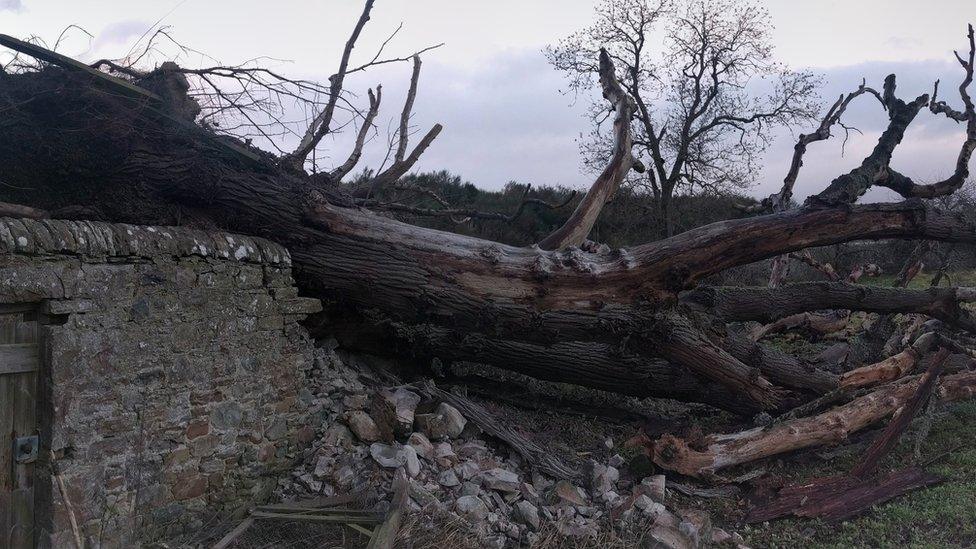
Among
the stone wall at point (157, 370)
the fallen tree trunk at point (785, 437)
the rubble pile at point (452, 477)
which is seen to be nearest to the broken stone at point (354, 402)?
the rubble pile at point (452, 477)

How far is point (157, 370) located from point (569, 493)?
10.6 ft

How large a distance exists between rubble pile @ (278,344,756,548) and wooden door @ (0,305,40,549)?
1755 millimetres

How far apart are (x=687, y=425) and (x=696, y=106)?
13.1 m

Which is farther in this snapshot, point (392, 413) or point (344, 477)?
point (392, 413)

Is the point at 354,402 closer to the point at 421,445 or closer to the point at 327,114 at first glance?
the point at 421,445

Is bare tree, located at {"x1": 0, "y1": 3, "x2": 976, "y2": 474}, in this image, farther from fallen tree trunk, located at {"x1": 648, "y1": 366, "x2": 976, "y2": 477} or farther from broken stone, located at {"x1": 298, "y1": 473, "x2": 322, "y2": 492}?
broken stone, located at {"x1": 298, "y1": 473, "x2": 322, "y2": 492}

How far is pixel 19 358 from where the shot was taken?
13.3 ft

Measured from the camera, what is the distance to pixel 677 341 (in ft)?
22.4

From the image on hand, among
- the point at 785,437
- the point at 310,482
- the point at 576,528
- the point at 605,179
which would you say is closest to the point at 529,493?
the point at 576,528

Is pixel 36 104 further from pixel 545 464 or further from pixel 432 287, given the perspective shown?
pixel 545 464

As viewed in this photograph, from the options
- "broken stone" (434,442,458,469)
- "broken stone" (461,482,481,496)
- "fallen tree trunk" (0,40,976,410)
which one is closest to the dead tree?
"fallen tree trunk" (0,40,976,410)

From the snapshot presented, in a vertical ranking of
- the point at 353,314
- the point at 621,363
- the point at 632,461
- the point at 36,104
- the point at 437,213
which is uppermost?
the point at 36,104

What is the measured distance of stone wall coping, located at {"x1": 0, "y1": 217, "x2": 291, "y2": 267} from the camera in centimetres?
396

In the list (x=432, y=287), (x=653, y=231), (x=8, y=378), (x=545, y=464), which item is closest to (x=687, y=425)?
(x=545, y=464)
